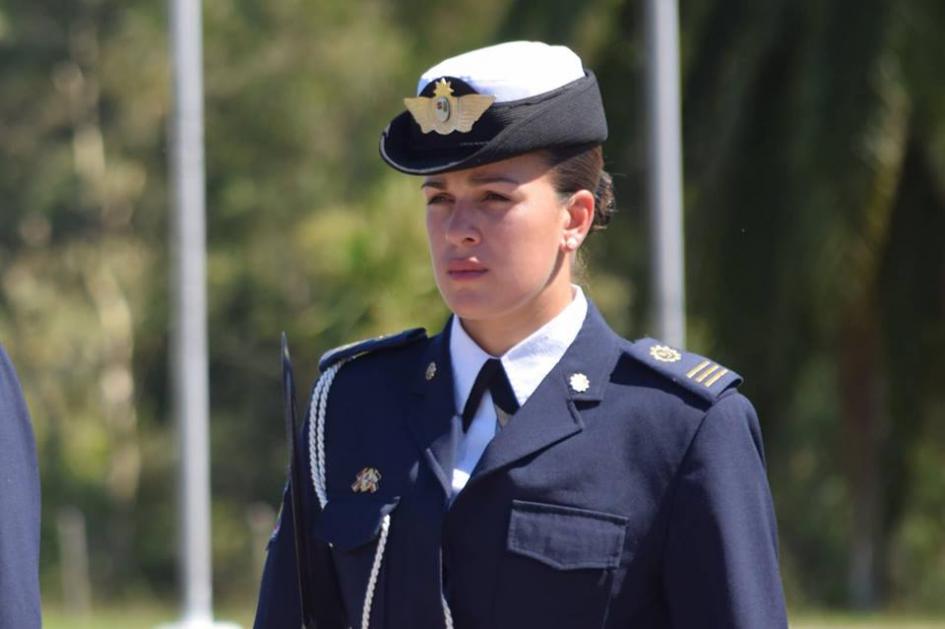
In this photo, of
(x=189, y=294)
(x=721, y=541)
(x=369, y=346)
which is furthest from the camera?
(x=189, y=294)

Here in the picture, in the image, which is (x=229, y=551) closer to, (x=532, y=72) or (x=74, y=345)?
(x=74, y=345)

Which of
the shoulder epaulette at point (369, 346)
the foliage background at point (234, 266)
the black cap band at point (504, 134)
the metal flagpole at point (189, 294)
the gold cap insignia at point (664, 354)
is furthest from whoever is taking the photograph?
→ the foliage background at point (234, 266)

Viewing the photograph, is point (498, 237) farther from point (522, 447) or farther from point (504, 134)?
point (522, 447)

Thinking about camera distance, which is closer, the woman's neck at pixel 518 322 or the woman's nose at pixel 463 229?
the woman's nose at pixel 463 229

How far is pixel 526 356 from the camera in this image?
309 cm

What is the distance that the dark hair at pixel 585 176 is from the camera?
121 inches

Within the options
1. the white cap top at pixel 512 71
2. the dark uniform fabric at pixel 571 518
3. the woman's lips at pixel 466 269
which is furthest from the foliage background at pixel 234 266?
the woman's lips at pixel 466 269

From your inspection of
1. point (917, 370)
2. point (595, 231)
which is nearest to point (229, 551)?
point (917, 370)

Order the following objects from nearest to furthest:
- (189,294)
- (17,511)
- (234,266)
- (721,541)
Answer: (721,541), (17,511), (189,294), (234,266)

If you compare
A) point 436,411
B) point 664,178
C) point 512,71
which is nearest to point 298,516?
point 436,411

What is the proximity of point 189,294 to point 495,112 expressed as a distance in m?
10.6

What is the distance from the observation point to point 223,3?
1352 inches

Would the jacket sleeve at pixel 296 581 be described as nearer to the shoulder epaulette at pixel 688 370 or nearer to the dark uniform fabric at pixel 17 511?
the dark uniform fabric at pixel 17 511

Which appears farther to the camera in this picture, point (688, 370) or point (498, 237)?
point (688, 370)
